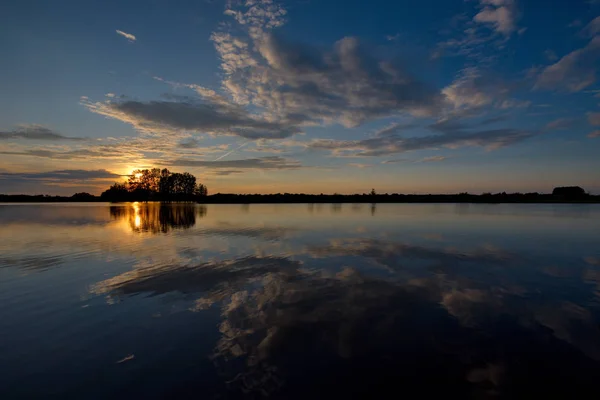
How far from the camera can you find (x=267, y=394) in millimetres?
6926

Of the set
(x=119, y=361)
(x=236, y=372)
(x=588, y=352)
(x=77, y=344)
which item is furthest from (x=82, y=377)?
(x=588, y=352)

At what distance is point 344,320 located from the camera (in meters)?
11.0

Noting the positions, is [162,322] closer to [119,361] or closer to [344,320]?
[119,361]

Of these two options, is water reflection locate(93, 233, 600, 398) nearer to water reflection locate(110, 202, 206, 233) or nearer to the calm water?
the calm water

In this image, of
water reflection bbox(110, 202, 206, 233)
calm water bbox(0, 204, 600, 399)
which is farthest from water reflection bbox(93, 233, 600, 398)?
water reflection bbox(110, 202, 206, 233)

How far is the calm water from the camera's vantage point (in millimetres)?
7410

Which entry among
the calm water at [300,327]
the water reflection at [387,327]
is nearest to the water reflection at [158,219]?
the calm water at [300,327]

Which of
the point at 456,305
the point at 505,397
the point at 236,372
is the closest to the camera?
the point at 505,397

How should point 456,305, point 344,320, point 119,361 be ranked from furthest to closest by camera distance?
point 456,305
point 344,320
point 119,361

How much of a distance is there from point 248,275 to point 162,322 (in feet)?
22.2

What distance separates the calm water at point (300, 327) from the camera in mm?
7410

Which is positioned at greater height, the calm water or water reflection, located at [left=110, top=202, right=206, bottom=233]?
water reflection, located at [left=110, top=202, right=206, bottom=233]

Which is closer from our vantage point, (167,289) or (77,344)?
(77,344)

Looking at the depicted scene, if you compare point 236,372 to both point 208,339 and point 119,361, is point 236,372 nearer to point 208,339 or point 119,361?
point 208,339
